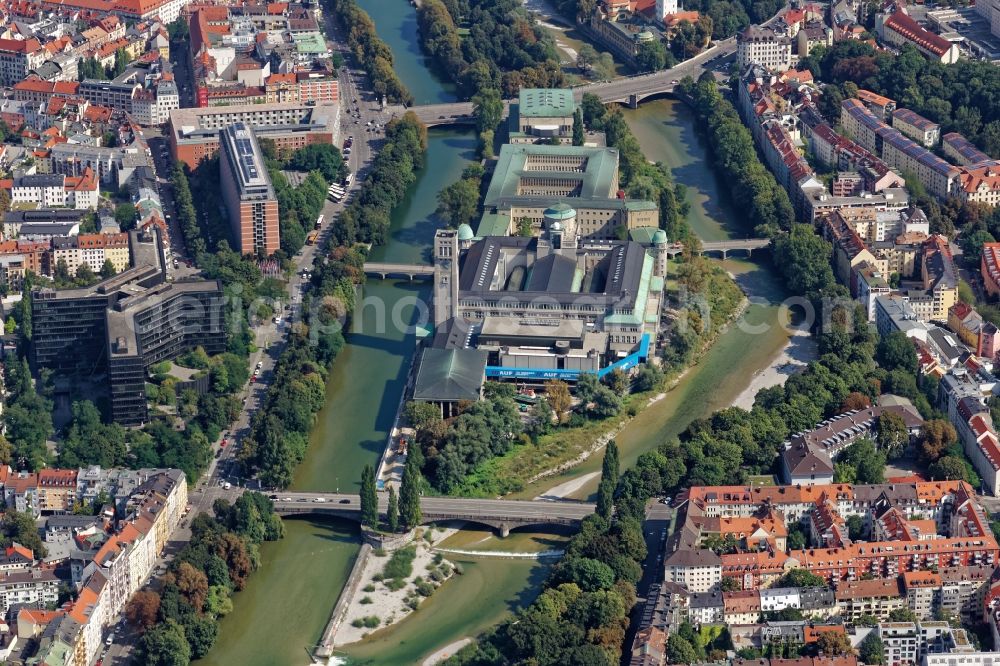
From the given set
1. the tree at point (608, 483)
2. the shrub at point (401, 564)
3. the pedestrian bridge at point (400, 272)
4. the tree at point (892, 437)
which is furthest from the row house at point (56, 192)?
the tree at point (892, 437)

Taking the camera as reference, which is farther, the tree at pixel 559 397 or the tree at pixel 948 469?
the tree at pixel 559 397

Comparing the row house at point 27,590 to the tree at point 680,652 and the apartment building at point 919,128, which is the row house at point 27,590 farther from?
the apartment building at point 919,128

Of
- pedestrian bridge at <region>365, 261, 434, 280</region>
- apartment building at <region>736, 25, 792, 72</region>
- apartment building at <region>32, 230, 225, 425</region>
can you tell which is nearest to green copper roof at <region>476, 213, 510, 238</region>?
pedestrian bridge at <region>365, 261, 434, 280</region>

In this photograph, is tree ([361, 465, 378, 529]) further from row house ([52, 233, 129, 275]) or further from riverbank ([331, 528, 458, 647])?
row house ([52, 233, 129, 275])

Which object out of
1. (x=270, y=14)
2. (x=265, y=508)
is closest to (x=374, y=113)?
(x=270, y=14)

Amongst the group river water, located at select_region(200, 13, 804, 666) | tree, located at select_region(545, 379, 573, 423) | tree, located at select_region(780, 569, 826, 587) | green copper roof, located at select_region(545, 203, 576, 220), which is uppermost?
tree, located at select_region(780, 569, 826, 587)

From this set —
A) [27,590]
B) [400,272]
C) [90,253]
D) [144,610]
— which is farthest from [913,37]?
[27,590]
